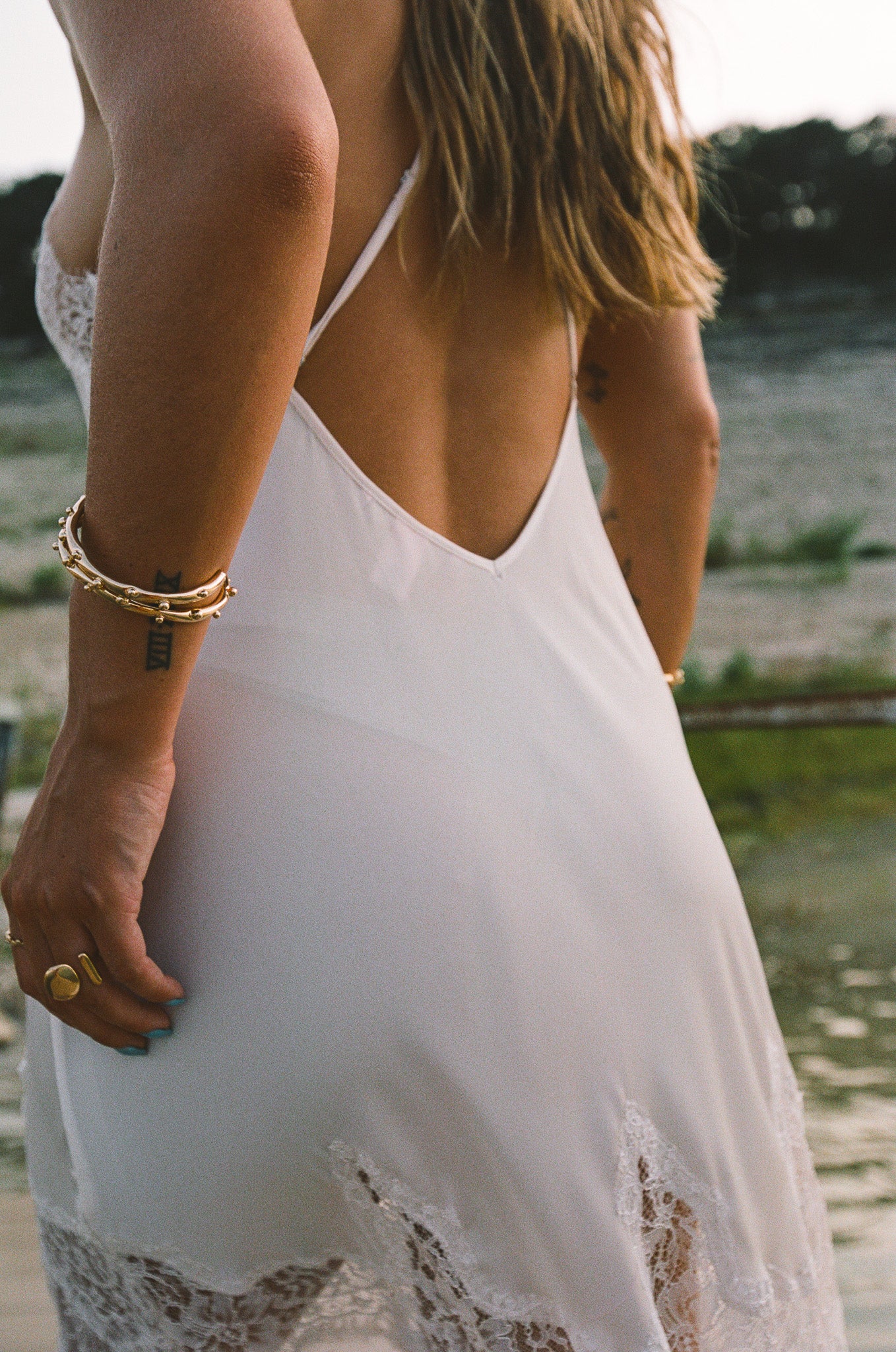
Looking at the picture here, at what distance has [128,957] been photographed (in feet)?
→ 2.04

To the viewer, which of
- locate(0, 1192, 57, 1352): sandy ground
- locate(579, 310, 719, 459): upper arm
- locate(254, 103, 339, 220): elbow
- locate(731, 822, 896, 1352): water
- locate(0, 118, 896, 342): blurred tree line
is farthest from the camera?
locate(0, 118, 896, 342): blurred tree line

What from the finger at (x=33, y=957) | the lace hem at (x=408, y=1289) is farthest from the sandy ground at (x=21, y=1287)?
the finger at (x=33, y=957)

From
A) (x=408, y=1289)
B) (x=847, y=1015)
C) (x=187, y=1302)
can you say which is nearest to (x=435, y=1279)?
(x=408, y=1289)

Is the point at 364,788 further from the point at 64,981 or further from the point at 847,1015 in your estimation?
the point at 847,1015

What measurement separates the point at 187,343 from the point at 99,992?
0.32 meters

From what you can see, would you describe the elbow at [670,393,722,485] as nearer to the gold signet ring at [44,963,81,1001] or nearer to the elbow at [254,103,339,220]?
the elbow at [254,103,339,220]

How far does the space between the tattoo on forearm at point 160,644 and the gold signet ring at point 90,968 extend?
0.15 metres

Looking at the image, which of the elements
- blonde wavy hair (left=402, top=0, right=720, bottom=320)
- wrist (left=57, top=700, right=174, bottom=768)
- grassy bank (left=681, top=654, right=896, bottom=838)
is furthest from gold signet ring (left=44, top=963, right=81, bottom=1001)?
grassy bank (left=681, top=654, right=896, bottom=838)

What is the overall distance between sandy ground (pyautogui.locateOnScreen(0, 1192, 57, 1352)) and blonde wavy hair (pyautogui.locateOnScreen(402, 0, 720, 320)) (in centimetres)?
178

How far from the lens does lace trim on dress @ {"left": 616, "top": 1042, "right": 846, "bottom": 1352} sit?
0.70 m

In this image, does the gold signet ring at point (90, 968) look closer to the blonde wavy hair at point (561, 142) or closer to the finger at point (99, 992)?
the finger at point (99, 992)

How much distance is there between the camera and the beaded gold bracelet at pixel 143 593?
609mm

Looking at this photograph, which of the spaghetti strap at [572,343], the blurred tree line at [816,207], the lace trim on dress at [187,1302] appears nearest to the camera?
the lace trim on dress at [187,1302]

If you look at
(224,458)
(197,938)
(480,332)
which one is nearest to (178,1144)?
(197,938)
